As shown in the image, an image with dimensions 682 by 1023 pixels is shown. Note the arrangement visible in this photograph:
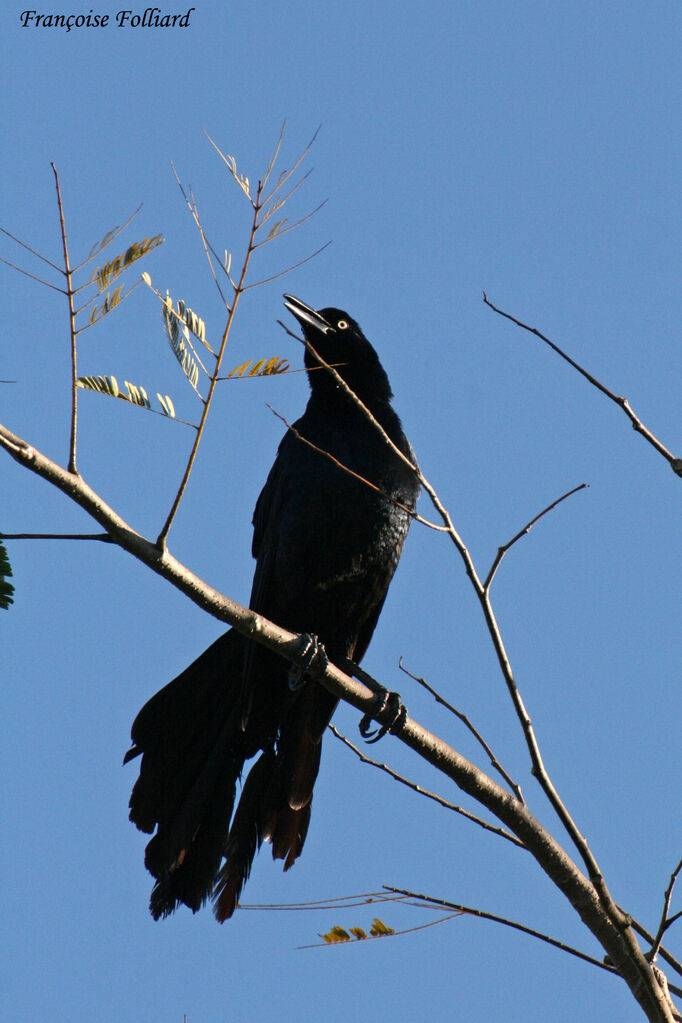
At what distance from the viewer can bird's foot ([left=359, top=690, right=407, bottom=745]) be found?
14.4 feet

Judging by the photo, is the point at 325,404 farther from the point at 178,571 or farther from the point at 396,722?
the point at 178,571

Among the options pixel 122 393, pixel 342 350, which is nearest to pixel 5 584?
pixel 122 393

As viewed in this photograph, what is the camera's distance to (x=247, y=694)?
5.23 metres

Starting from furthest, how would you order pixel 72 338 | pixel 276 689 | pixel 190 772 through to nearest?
pixel 276 689, pixel 190 772, pixel 72 338

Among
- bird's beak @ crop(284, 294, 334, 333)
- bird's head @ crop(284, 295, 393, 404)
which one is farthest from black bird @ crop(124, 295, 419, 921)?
bird's beak @ crop(284, 294, 334, 333)

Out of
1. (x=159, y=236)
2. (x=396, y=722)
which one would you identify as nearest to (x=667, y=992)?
(x=396, y=722)

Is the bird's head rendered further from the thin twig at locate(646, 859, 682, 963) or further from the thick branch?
the thin twig at locate(646, 859, 682, 963)

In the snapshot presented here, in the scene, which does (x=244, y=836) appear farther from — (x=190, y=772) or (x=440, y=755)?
(x=440, y=755)

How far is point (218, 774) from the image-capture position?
17.2 ft

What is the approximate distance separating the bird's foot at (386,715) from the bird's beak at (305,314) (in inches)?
101

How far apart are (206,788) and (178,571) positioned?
88.6 inches

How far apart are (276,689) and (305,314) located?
2.39m

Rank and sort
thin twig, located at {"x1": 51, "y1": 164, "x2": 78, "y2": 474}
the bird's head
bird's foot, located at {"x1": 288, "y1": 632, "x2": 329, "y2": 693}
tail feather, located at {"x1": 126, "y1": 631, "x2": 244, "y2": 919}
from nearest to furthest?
thin twig, located at {"x1": 51, "y1": 164, "x2": 78, "y2": 474} → bird's foot, located at {"x1": 288, "y1": 632, "x2": 329, "y2": 693} → tail feather, located at {"x1": 126, "y1": 631, "x2": 244, "y2": 919} → the bird's head

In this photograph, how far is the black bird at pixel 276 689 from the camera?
5082 mm
